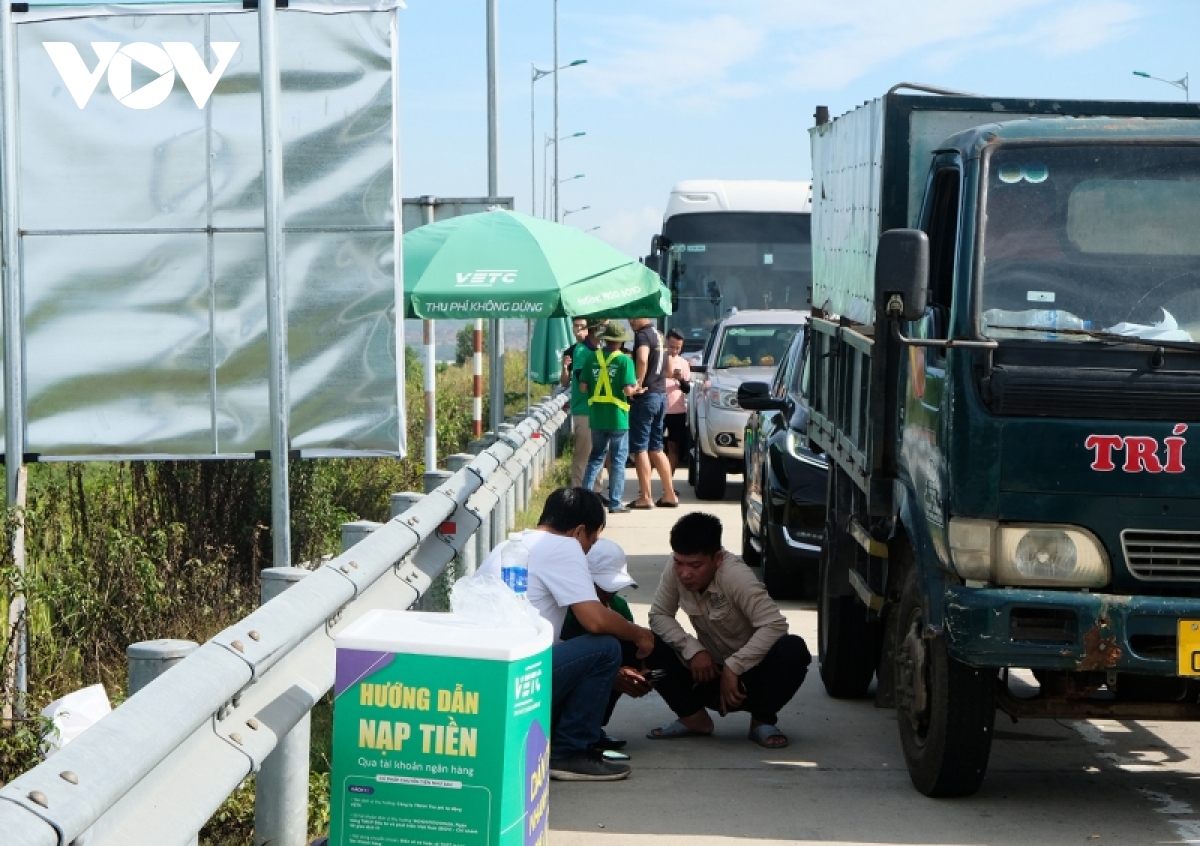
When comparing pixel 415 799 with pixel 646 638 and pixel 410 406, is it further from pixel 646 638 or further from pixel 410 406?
pixel 410 406

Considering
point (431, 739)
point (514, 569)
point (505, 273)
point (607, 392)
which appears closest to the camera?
point (431, 739)

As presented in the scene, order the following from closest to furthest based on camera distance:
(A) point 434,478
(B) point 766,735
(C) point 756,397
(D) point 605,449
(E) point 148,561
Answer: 1. (B) point 766,735
2. (E) point 148,561
3. (A) point 434,478
4. (C) point 756,397
5. (D) point 605,449

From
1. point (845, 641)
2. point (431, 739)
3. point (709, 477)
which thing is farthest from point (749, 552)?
point (431, 739)

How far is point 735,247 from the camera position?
83.5 feet

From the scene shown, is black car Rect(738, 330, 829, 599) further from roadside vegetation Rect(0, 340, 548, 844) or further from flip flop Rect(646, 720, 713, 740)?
flip flop Rect(646, 720, 713, 740)

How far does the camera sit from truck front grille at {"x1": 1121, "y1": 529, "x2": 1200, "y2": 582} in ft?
20.0

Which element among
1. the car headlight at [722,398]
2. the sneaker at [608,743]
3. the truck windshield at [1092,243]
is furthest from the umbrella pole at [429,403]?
the truck windshield at [1092,243]

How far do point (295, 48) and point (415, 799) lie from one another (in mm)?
4811

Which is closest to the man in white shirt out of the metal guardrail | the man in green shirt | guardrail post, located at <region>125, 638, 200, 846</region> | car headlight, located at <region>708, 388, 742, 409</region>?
the metal guardrail

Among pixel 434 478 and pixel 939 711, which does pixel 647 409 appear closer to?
pixel 434 478

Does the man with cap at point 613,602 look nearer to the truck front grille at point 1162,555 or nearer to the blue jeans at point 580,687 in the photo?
the blue jeans at point 580,687

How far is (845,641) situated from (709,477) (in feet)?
36.1

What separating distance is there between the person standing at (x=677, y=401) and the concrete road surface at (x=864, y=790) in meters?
11.2

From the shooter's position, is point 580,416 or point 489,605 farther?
point 580,416
